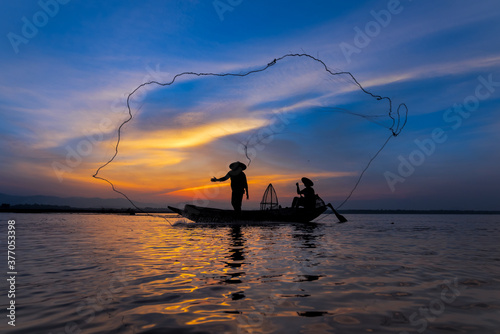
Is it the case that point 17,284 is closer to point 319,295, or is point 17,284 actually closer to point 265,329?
point 265,329

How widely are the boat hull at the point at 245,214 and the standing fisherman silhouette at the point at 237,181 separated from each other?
1.39m

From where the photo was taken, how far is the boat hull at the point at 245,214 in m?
25.4

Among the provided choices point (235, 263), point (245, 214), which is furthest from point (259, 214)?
point (235, 263)

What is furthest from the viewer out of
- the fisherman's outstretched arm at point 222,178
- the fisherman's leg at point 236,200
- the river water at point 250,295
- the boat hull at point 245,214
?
the boat hull at point 245,214

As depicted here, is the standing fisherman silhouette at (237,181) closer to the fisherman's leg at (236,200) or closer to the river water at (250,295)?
the fisherman's leg at (236,200)

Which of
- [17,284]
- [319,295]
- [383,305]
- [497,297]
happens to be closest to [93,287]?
[17,284]

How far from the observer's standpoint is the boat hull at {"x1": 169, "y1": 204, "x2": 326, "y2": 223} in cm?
2542

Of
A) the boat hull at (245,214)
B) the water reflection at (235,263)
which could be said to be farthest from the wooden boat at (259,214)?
the water reflection at (235,263)

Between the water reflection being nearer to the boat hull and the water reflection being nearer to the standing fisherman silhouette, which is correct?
the standing fisherman silhouette

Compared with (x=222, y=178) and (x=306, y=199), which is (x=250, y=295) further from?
(x=306, y=199)

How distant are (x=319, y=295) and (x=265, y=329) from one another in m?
1.87

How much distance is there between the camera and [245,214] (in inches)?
1009

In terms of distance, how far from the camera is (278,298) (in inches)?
202

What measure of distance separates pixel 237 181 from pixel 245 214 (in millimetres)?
3304
